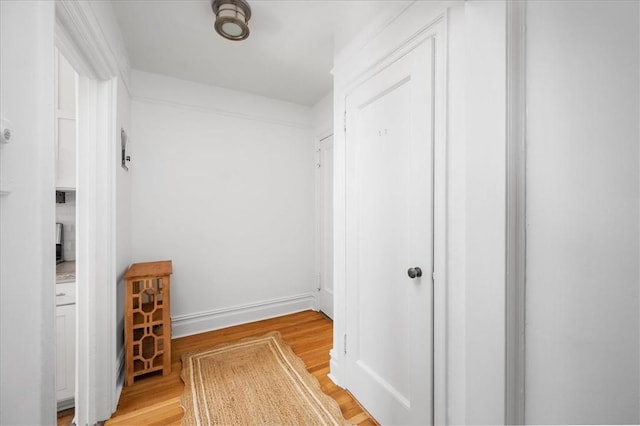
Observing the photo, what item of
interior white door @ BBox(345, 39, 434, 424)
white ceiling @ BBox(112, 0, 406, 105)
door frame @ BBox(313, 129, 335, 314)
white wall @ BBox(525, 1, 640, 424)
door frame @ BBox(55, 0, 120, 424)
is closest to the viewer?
white wall @ BBox(525, 1, 640, 424)

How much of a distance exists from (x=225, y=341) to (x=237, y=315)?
37cm

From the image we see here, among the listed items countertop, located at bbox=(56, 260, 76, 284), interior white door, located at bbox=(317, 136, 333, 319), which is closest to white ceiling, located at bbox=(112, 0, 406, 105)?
interior white door, located at bbox=(317, 136, 333, 319)

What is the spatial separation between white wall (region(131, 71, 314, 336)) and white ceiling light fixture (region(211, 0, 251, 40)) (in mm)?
1150

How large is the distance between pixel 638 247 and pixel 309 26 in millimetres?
1987

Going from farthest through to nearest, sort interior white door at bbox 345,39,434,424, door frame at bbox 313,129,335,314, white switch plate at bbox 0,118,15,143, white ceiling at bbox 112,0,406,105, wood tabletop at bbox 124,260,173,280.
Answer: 1. door frame at bbox 313,129,335,314
2. wood tabletop at bbox 124,260,173,280
3. white ceiling at bbox 112,0,406,105
4. interior white door at bbox 345,39,434,424
5. white switch plate at bbox 0,118,15,143

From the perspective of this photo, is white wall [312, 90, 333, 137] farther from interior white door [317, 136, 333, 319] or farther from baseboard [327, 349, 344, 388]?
baseboard [327, 349, 344, 388]

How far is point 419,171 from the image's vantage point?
1.24 m

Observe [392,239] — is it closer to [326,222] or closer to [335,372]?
[335,372]

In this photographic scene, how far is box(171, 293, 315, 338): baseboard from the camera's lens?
2.56 meters

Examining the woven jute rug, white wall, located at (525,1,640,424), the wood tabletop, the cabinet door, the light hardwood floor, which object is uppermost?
white wall, located at (525,1,640,424)

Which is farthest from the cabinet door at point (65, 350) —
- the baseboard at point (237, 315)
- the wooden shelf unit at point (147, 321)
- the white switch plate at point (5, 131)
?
the white switch plate at point (5, 131)

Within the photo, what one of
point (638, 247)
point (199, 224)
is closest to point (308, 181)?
point (199, 224)

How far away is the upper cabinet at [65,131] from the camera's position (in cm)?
169

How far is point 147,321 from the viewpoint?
1.93 metres
